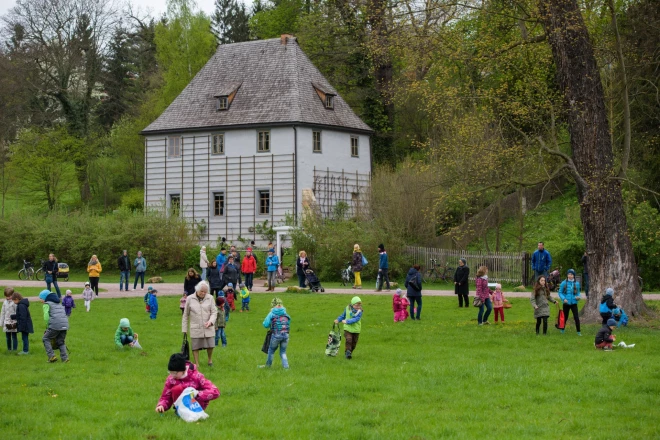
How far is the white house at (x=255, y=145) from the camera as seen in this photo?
52.4 meters

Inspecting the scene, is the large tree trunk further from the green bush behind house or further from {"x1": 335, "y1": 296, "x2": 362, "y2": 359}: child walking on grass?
the green bush behind house

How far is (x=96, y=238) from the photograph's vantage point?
48.4m

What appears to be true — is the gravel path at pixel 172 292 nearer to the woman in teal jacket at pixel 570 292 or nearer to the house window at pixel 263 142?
the woman in teal jacket at pixel 570 292

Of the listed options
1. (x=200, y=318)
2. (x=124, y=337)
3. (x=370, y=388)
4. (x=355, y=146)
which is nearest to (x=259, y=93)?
(x=355, y=146)

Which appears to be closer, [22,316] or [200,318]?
[200,318]

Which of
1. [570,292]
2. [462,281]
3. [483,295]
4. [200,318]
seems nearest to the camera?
[200,318]

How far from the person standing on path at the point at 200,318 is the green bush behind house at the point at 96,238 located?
3094cm

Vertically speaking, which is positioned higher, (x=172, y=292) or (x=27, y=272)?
(x=27, y=272)

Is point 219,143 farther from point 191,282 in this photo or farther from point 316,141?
point 191,282

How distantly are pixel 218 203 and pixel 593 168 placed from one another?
33685 mm

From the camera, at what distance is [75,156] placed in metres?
65.1

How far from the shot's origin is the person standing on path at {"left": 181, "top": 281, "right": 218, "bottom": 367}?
16.7 metres

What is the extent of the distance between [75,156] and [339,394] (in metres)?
54.7

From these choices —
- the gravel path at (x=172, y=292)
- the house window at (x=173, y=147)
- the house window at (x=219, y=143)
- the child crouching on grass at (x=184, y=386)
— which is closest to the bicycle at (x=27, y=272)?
the gravel path at (x=172, y=292)
